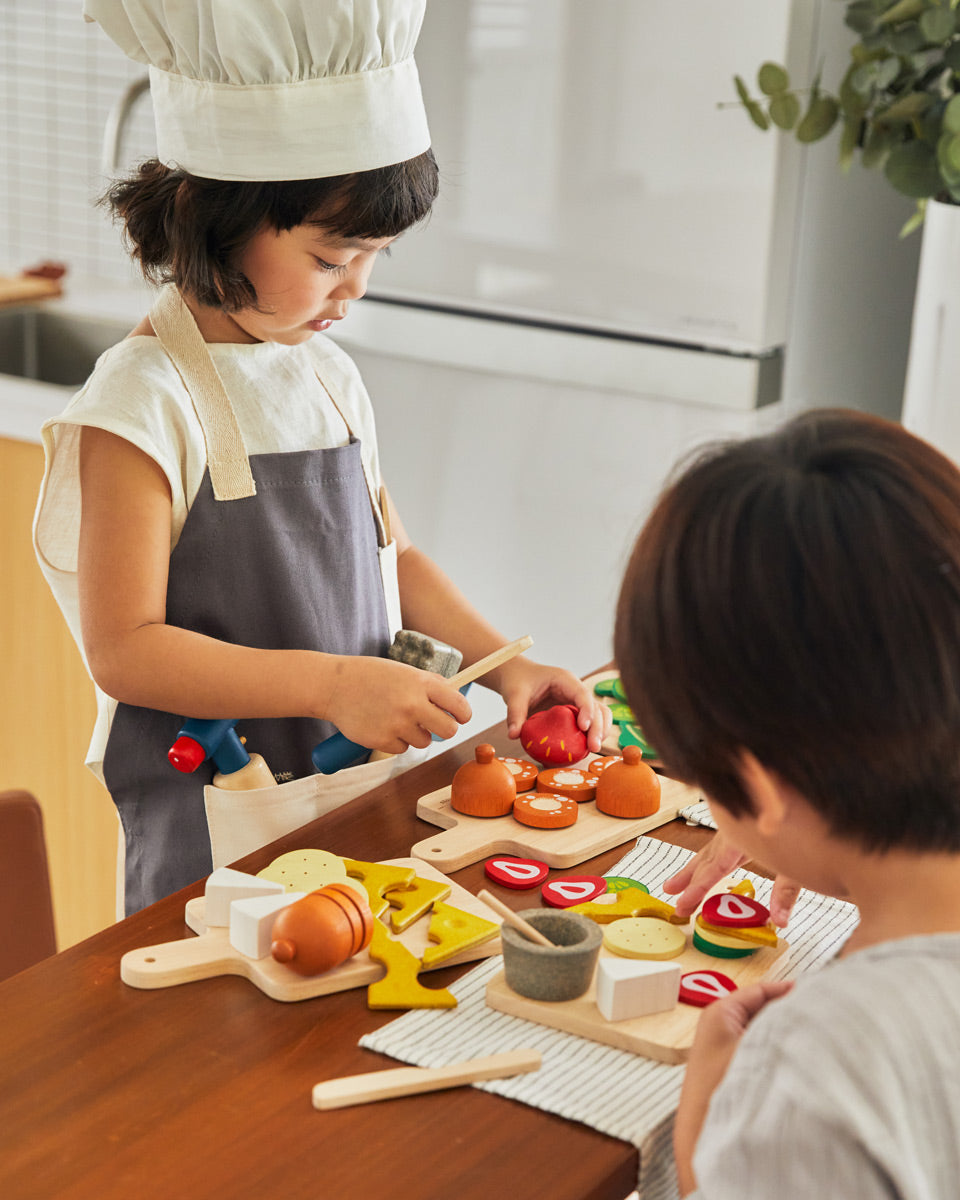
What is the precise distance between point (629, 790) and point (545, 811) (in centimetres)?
6

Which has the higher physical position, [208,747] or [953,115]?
[953,115]

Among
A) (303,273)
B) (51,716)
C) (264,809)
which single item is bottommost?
(51,716)

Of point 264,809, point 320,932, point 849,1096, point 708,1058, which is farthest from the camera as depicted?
point 264,809

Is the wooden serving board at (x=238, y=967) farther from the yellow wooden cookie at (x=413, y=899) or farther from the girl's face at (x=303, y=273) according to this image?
the girl's face at (x=303, y=273)

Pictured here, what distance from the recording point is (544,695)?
112cm

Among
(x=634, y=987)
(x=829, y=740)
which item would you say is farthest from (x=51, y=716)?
(x=829, y=740)

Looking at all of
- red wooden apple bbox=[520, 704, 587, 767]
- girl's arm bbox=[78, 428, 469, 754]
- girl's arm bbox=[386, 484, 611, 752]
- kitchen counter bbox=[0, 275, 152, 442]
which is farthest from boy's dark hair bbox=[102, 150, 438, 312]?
kitchen counter bbox=[0, 275, 152, 442]

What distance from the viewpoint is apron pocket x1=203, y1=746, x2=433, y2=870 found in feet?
3.36

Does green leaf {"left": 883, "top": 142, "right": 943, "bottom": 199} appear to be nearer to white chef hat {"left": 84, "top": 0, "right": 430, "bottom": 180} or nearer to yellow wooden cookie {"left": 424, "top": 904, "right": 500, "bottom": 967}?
white chef hat {"left": 84, "top": 0, "right": 430, "bottom": 180}

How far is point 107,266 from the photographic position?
2.37 m

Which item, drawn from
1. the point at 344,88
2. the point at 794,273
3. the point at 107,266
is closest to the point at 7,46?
the point at 107,266

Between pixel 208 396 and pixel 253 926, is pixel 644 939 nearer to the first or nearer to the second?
pixel 253 926

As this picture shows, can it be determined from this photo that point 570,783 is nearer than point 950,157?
Yes

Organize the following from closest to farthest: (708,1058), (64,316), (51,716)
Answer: (708,1058), (51,716), (64,316)
